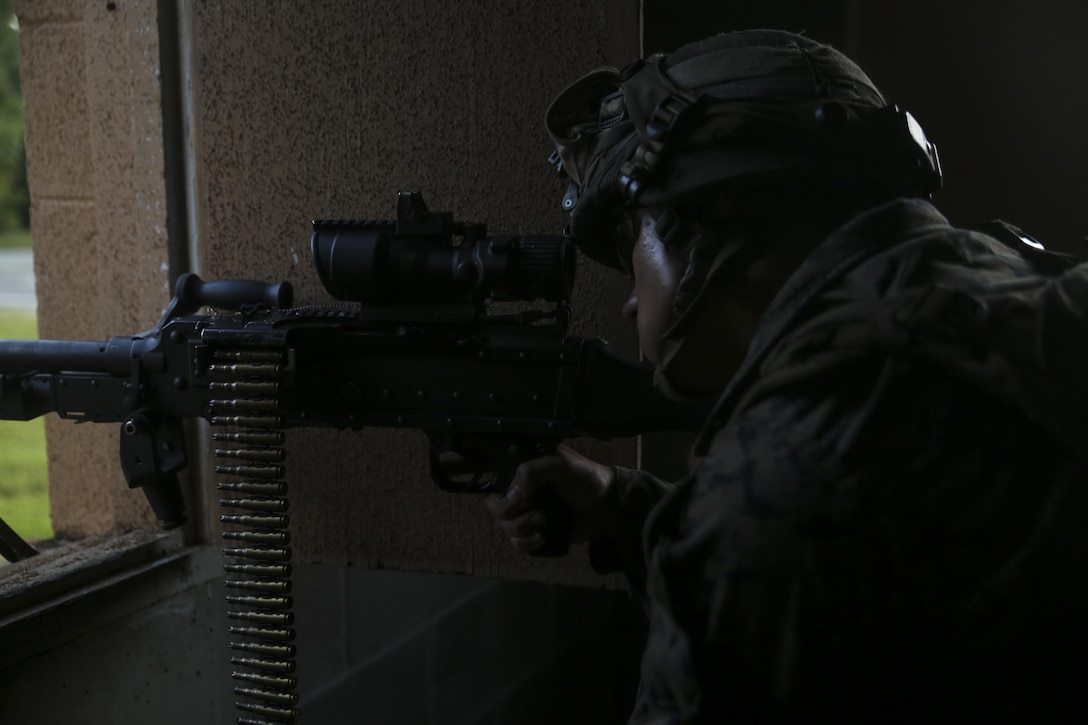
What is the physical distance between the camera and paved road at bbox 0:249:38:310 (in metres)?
7.64

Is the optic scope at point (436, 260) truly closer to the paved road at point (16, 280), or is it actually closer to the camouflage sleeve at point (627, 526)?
the camouflage sleeve at point (627, 526)

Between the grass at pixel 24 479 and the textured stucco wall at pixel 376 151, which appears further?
the grass at pixel 24 479

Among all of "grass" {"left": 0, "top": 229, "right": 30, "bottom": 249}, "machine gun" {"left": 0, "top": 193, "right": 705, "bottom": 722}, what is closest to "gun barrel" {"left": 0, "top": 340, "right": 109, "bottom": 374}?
"machine gun" {"left": 0, "top": 193, "right": 705, "bottom": 722}

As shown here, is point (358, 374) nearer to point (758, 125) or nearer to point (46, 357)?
point (46, 357)

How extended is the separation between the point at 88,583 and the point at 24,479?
2532 mm

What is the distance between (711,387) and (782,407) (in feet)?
1.08

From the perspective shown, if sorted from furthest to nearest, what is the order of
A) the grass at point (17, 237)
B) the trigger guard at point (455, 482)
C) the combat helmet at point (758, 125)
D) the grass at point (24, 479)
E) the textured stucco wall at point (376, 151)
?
the grass at point (17, 237), the grass at point (24, 479), the textured stucco wall at point (376, 151), the trigger guard at point (455, 482), the combat helmet at point (758, 125)

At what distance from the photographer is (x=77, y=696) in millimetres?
2008

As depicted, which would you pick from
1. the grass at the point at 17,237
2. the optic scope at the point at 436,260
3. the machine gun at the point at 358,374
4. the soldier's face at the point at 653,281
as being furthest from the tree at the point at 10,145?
the soldier's face at the point at 653,281

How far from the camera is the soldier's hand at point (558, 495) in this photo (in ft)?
5.35

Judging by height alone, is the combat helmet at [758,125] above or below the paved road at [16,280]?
above

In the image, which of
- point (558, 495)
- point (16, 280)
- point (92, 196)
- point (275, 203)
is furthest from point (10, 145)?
point (558, 495)

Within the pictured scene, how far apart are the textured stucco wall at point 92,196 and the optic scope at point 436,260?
0.89 metres

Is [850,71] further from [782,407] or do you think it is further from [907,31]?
[907,31]
